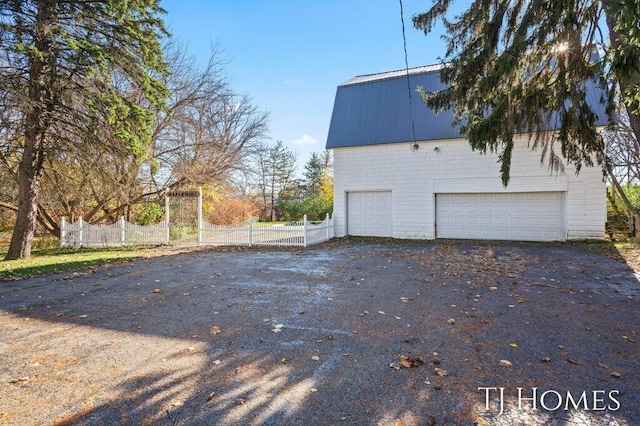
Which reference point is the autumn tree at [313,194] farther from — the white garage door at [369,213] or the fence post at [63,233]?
the fence post at [63,233]

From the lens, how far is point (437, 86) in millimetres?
14109

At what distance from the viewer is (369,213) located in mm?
15102

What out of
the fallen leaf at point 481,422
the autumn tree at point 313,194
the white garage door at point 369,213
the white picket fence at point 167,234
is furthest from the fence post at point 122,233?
the fallen leaf at point 481,422

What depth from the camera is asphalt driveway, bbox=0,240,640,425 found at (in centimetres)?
251

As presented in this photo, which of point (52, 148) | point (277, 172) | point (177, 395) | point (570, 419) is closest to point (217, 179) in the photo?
point (52, 148)

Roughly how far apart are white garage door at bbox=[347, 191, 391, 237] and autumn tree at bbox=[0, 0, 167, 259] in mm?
8469

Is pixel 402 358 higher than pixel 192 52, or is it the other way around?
pixel 192 52

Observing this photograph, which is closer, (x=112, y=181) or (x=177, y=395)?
(x=177, y=395)

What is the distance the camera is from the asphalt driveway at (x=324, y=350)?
2.51 metres

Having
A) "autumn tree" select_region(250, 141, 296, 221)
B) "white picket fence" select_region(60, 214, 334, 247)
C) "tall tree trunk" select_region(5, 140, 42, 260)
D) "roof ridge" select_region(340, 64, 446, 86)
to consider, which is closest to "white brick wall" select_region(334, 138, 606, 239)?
"white picket fence" select_region(60, 214, 334, 247)

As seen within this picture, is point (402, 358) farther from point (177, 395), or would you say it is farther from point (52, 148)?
point (52, 148)

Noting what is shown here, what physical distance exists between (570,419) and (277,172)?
38829 mm

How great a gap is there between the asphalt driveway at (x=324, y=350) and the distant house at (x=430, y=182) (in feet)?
20.1

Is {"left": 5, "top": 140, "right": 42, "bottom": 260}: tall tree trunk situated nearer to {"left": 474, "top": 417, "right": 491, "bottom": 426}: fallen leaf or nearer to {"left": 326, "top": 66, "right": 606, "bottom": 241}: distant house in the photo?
{"left": 326, "top": 66, "right": 606, "bottom": 241}: distant house
